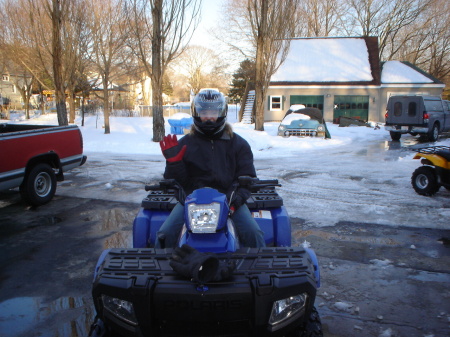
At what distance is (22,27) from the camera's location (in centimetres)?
2630

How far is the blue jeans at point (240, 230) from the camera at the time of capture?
3.37 meters

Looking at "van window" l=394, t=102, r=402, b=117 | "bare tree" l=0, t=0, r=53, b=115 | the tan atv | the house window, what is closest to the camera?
the tan atv

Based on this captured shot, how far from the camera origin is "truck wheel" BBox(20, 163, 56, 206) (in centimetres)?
784

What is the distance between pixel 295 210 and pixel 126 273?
5417 millimetres

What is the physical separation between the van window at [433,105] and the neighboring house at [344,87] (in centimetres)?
1236

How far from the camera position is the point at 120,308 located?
250 cm

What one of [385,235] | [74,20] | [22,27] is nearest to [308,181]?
[385,235]

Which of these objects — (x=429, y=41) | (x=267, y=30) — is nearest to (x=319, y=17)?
(x=429, y=41)

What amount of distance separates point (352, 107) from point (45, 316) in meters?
34.3

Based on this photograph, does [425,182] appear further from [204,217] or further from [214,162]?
[204,217]

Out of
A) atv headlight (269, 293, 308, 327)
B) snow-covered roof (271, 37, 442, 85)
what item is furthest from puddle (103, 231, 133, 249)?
snow-covered roof (271, 37, 442, 85)

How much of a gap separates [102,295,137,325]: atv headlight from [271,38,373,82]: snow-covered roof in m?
34.0

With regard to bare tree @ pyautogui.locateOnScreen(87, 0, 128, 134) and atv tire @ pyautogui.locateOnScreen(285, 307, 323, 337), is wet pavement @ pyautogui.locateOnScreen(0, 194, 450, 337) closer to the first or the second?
atv tire @ pyautogui.locateOnScreen(285, 307, 323, 337)

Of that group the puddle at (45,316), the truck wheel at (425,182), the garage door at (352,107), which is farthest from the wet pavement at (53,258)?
the garage door at (352,107)
